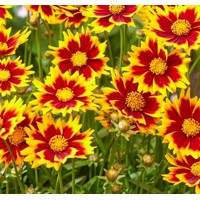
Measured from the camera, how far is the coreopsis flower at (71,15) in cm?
148

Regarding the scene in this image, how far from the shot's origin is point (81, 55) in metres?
1.46

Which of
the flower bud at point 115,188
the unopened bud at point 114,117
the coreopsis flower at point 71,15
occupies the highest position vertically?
the coreopsis flower at point 71,15

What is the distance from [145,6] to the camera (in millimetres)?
1474

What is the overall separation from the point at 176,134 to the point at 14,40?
1.42ft

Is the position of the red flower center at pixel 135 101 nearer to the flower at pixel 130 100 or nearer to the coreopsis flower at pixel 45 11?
the flower at pixel 130 100

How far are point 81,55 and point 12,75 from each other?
16cm

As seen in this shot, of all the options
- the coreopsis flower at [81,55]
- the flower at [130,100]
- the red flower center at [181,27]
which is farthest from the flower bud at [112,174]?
the red flower center at [181,27]

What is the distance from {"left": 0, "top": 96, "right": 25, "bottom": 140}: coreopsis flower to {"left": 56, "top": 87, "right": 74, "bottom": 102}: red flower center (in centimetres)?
9

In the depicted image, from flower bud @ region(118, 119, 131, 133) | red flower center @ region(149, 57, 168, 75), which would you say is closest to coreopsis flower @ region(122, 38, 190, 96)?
red flower center @ region(149, 57, 168, 75)

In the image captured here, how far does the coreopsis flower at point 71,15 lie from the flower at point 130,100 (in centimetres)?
19

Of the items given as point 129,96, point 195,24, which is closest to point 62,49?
point 129,96

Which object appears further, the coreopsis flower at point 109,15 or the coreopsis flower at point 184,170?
the coreopsis flower at point 109,15

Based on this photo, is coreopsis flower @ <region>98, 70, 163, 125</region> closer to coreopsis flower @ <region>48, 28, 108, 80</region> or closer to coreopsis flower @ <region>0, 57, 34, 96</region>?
coreopsis flower @ <region>48, 28, 108, 80</region>

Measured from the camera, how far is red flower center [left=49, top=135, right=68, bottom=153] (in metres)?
1.29
